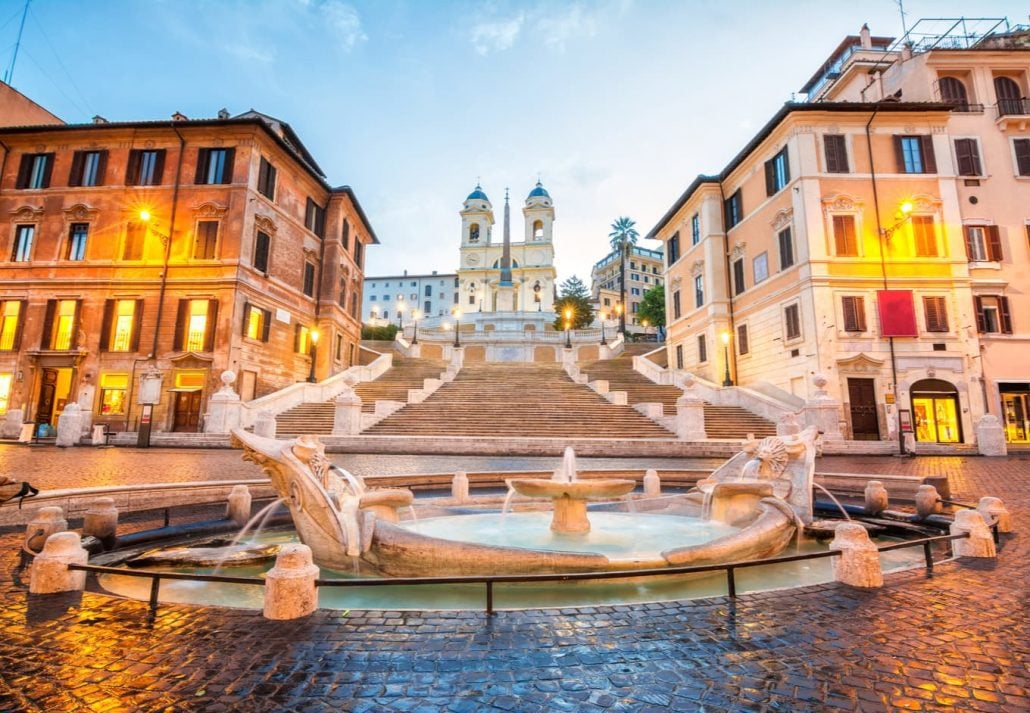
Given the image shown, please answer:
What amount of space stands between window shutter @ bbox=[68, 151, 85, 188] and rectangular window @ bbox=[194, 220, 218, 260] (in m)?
7.89

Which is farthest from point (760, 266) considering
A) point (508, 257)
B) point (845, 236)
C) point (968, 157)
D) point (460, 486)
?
point (508, 257)

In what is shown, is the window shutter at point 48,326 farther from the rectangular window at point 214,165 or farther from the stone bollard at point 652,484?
the stone bollard at point 652,484

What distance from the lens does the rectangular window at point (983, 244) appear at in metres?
23.2

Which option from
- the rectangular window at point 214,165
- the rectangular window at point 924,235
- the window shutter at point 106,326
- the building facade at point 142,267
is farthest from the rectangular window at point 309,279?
the rectangular window at point 924,235

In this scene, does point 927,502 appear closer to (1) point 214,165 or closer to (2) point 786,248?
(2) point 786,248

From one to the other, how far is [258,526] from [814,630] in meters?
7.02

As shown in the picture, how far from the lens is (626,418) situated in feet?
68.3

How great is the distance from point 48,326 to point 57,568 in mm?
29216

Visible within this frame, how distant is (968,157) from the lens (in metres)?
24.1

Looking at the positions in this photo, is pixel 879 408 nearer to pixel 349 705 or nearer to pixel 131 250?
pixel 349 705

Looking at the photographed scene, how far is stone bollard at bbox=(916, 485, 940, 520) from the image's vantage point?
22.9 ft

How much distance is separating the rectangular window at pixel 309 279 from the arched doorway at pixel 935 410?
32626 mm

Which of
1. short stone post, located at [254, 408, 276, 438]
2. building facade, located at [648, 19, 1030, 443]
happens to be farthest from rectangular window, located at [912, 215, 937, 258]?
short stone post, located at [254, 408, 276, 438]

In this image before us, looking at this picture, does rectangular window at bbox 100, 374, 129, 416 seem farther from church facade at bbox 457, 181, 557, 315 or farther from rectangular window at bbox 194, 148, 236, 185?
church facade at bbox 457, 181, 557, 315
